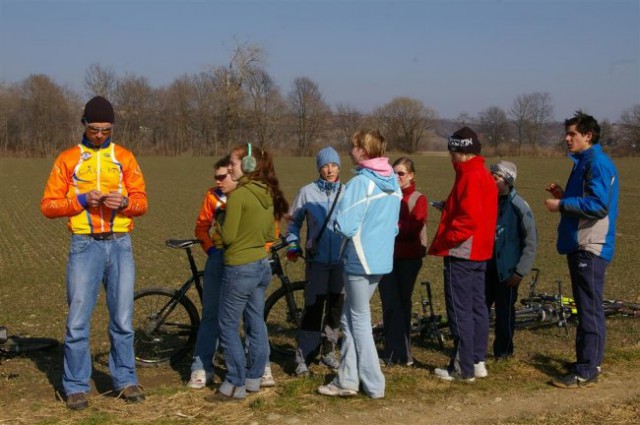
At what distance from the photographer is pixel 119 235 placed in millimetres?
5156

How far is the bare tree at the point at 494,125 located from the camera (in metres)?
112

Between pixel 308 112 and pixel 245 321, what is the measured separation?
4047 inches

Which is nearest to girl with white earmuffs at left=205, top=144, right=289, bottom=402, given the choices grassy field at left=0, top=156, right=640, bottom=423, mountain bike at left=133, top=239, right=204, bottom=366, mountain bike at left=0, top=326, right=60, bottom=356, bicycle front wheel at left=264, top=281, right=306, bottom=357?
grassy field at left=0, top=156, right=640, bottom=423

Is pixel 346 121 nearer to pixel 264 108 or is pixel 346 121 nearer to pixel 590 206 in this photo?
pixel 264 108

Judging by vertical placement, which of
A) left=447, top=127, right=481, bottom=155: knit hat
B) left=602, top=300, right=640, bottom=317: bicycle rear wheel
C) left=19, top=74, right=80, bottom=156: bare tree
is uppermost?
left=19, top=74, right=80, bottom=156: bare tree

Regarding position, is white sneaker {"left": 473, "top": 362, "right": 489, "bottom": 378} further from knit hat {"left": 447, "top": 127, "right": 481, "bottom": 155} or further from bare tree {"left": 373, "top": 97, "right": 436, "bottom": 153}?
bare tree {"left": 373, "top": 97, "right": 436, "bottom": 153}

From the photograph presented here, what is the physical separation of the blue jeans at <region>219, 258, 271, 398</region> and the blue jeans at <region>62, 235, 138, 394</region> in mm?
688

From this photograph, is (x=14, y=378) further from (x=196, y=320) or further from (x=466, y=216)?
(x=466, y=216)

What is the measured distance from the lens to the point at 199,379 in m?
5.49

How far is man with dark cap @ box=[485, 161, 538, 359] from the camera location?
19.8ft

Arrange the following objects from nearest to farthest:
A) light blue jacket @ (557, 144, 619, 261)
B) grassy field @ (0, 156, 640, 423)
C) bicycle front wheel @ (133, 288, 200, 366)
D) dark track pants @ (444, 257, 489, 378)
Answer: grassy field @ (0, 156, 640, 423)
light blue jacket @ (557, 144, 619, 261)
dark track pants @ (444, 257, 489, 378)
bicycle front wheel @ (133, 288, 200, 366)

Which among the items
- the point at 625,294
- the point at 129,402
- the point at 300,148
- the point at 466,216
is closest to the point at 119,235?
the point at 129,402

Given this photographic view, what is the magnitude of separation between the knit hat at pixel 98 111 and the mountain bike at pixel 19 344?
85.0 inches

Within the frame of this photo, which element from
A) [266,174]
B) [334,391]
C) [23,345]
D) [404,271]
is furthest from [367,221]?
[23,345]
